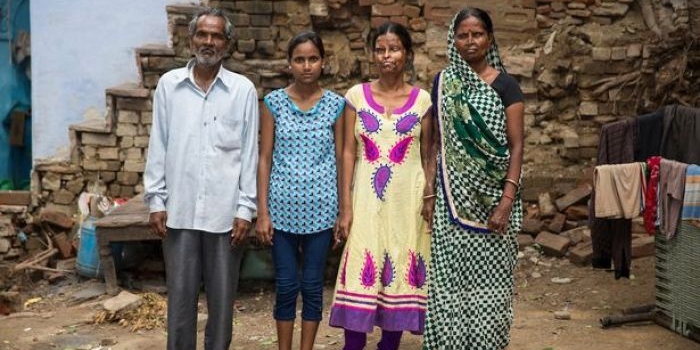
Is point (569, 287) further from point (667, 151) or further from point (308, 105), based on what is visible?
point (308, 105)

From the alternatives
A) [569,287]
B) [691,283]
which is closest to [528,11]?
[569,287]

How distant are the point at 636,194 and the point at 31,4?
19.1 ft

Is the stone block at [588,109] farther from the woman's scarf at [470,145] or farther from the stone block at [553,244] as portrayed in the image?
the woman's scarf at [470,145]

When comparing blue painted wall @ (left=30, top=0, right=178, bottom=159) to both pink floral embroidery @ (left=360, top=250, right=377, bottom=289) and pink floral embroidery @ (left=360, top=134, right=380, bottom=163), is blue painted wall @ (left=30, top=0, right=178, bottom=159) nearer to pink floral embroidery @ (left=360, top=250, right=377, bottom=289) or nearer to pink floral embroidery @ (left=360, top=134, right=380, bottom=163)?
pink floral embroidery @ (left=360, top=134, right=380, bottom=163)

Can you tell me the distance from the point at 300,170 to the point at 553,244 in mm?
3574

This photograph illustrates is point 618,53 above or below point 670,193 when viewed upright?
above

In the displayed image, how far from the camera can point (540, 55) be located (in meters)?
7.62

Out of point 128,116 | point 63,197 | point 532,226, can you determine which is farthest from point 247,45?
point 532,226

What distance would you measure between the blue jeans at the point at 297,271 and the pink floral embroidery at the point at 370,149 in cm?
40

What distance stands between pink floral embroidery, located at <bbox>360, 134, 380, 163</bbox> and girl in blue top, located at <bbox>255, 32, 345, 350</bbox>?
13 centimetres

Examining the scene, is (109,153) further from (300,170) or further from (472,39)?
(472,39)

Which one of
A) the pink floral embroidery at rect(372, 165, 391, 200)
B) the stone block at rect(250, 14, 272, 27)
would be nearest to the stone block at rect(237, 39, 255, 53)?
the stone block at rect(250, 14, 272, 27)

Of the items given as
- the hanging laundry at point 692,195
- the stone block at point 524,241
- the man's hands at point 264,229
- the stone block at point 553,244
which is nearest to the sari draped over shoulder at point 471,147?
the man's hands at point 264,229

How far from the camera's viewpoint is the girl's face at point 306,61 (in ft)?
13.4
